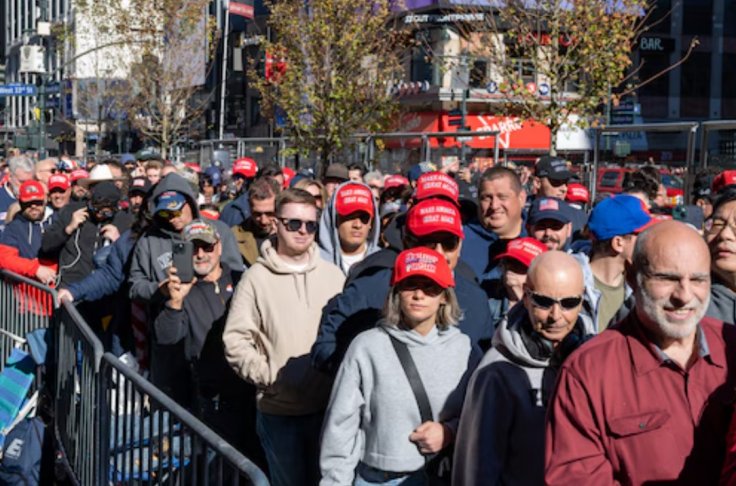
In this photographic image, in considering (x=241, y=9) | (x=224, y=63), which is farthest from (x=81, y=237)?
(x=224, y=63)

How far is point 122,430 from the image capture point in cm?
504

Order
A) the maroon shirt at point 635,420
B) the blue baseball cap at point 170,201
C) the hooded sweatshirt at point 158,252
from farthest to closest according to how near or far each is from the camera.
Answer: the blue baseball cap at point 170,201 < the hooded sweatshirt at point 158,252 < the maroon shirt at point 635,420

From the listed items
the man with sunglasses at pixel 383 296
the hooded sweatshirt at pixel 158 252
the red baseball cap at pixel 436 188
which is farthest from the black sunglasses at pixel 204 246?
the man with sunglasses at pixel 383 296

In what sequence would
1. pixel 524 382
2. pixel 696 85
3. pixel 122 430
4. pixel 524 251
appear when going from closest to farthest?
pixel 524 382, pixel 524 251, pixel 122 430, pixel 696 85

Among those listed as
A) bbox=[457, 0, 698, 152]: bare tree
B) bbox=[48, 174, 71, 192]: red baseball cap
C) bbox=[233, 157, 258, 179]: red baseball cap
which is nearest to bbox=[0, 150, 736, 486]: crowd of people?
bbox=[48, 174, 71, 192]: red baseball cap

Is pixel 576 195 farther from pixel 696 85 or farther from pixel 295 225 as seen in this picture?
pixel 696 85

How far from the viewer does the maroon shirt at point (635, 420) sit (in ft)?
10.1

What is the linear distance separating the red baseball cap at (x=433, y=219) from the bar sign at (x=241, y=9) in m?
49.2

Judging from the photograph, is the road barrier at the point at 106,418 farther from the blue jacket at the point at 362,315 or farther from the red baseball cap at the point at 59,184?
the red baseball cap at the point at 59,184

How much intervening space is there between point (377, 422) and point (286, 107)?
21213 millimetres

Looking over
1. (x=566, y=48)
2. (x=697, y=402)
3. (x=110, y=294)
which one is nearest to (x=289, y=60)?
(x=566, y=48)

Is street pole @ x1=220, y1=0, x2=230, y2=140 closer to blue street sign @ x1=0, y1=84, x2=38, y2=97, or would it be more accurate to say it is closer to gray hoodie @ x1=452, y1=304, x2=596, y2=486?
blue street sign @ x1=0, y1=84, x2=38, y2=97

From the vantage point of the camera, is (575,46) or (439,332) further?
(575,46)

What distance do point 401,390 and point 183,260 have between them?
6.63 ft
